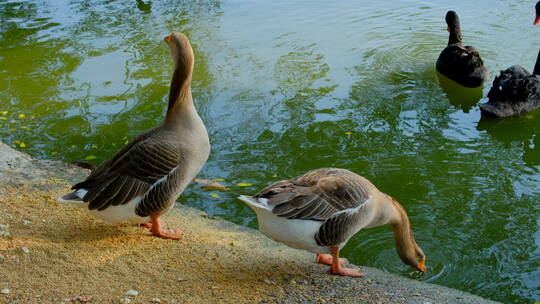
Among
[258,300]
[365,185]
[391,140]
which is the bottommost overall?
[391,140]

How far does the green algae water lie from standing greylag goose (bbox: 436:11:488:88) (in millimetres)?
204

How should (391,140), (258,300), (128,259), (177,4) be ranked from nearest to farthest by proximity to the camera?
(258,300)
(128,259)
(391,140)
(177,4)

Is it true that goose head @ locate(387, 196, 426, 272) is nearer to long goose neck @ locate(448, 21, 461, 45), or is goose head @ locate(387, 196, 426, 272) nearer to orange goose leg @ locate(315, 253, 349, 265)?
orange goose leg @ locate(315, 253, 349, 265)

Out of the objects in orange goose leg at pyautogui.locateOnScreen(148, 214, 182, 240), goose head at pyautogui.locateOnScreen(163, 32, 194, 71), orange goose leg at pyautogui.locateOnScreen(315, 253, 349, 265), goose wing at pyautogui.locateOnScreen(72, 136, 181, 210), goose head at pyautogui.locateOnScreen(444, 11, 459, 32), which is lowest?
orange goose leg at pyautogui.locateOnScreen(315, 253, 349, 265)

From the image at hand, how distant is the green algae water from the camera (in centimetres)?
617

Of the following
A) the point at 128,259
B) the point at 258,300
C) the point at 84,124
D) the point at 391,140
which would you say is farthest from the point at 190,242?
the point at 84,124

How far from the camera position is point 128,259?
4.67 meters

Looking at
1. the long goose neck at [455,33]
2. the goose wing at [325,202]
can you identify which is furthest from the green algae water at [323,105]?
the goose wing at [325,202]

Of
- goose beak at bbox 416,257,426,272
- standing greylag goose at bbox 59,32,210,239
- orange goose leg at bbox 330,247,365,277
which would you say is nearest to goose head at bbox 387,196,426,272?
goose beak at bbox 416,257,426,272

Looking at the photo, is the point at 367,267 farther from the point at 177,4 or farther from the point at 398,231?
the point at 177,4

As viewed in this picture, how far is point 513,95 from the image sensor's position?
29.2 ft

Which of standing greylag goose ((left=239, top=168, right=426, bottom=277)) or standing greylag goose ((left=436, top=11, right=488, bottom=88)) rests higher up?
standing greylag goose ((left=239, top=168, right=426, bottom=277))

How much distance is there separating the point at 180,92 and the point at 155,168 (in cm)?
70

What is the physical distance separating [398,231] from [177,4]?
11004mm
